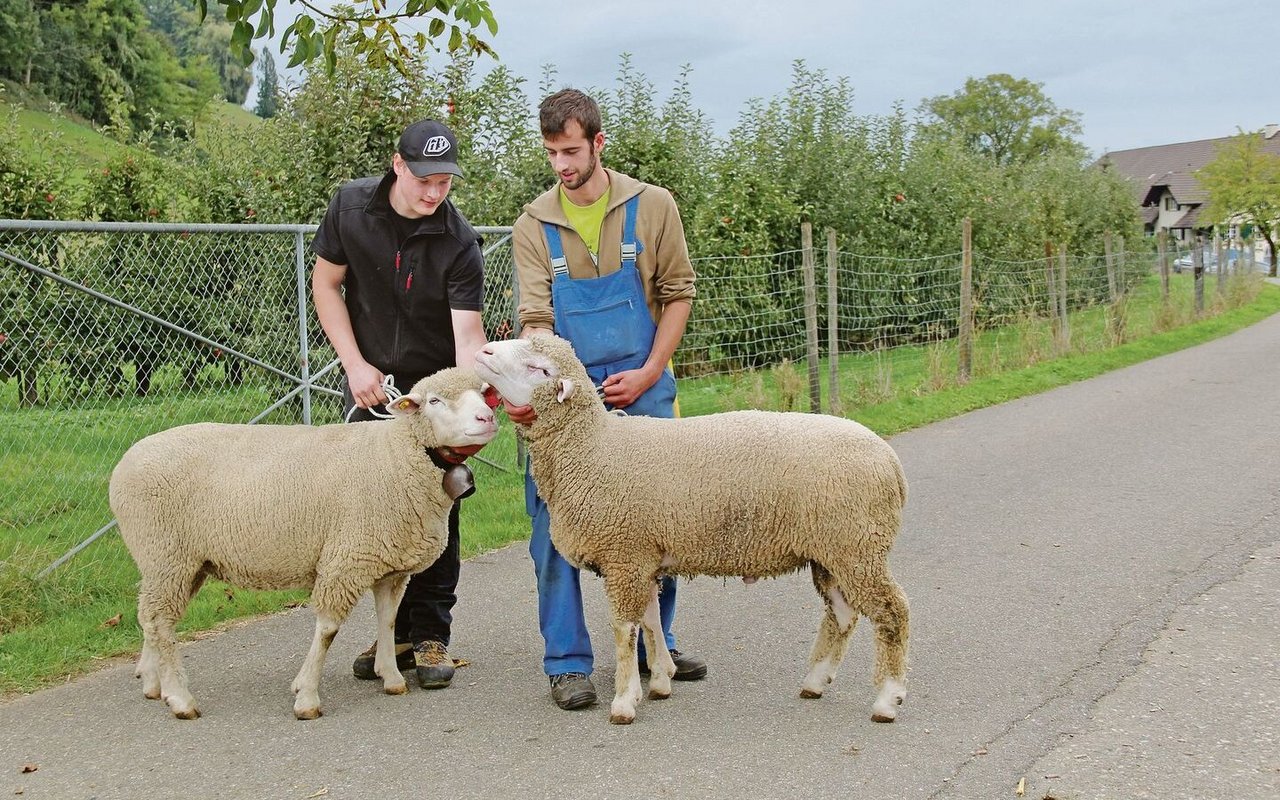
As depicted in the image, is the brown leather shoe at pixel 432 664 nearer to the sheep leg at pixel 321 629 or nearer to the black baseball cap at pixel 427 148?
the sheep leg at pixel 321 629

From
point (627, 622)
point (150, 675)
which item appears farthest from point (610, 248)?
point (150, 675)

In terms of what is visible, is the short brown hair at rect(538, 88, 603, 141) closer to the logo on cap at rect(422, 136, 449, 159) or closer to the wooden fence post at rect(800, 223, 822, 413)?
the logo on cap at rect(422, 136, 449, 159)

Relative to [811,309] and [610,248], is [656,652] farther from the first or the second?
[811,309]

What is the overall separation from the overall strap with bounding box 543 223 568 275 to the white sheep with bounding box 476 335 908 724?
37cm

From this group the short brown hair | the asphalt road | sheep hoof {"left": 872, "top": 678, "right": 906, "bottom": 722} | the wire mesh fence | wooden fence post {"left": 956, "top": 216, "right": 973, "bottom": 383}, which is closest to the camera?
the asphalt road

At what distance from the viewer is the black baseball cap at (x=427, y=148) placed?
475 centimetres

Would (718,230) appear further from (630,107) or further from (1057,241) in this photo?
(1057,241)

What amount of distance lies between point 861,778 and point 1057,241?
24179 mm

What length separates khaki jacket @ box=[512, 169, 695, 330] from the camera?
474 cm

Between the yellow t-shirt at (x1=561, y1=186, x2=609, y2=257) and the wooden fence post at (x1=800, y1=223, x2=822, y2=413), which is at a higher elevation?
the yellow t-shirt at (x1=561, y1=186, x2=609, y2=257)

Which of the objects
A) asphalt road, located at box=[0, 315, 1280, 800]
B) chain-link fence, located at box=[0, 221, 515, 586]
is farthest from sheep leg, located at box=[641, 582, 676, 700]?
chain-link fence, located at box=[0, 221, 515, 586]

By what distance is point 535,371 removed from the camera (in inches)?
176

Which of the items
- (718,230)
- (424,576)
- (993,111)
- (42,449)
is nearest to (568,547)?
(424,576)

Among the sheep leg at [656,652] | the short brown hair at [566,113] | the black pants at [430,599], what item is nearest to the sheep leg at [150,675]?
the black pants at [430,599]
